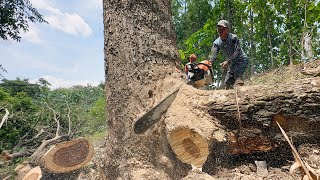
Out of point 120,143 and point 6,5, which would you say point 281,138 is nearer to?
point 120,143

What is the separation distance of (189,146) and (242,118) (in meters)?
0.51

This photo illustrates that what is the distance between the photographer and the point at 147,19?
2.59 m

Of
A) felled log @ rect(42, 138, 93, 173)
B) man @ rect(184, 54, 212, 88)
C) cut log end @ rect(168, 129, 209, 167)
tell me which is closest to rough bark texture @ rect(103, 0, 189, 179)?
cut log end @ rect(168, 129, 209, 167)

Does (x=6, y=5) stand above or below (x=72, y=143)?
above

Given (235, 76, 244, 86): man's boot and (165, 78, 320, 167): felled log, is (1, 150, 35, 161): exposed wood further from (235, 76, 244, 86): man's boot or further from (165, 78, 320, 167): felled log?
(235, 76, 244, 86): man's boot

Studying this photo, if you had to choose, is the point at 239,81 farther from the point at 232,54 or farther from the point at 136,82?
the point at 136,82

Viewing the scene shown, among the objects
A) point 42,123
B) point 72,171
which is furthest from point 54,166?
point 42,123

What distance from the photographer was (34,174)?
4.87 meters

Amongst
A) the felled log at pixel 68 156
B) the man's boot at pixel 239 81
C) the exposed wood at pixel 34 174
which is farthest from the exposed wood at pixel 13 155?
the man's boot at pixel 239 81

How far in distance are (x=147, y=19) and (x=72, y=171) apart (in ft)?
12.3

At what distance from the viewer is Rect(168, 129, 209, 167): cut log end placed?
2.30 m

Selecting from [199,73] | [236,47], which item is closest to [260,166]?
[199,73]

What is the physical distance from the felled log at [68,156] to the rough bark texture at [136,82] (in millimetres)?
2672

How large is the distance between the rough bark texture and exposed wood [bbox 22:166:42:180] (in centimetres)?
286
